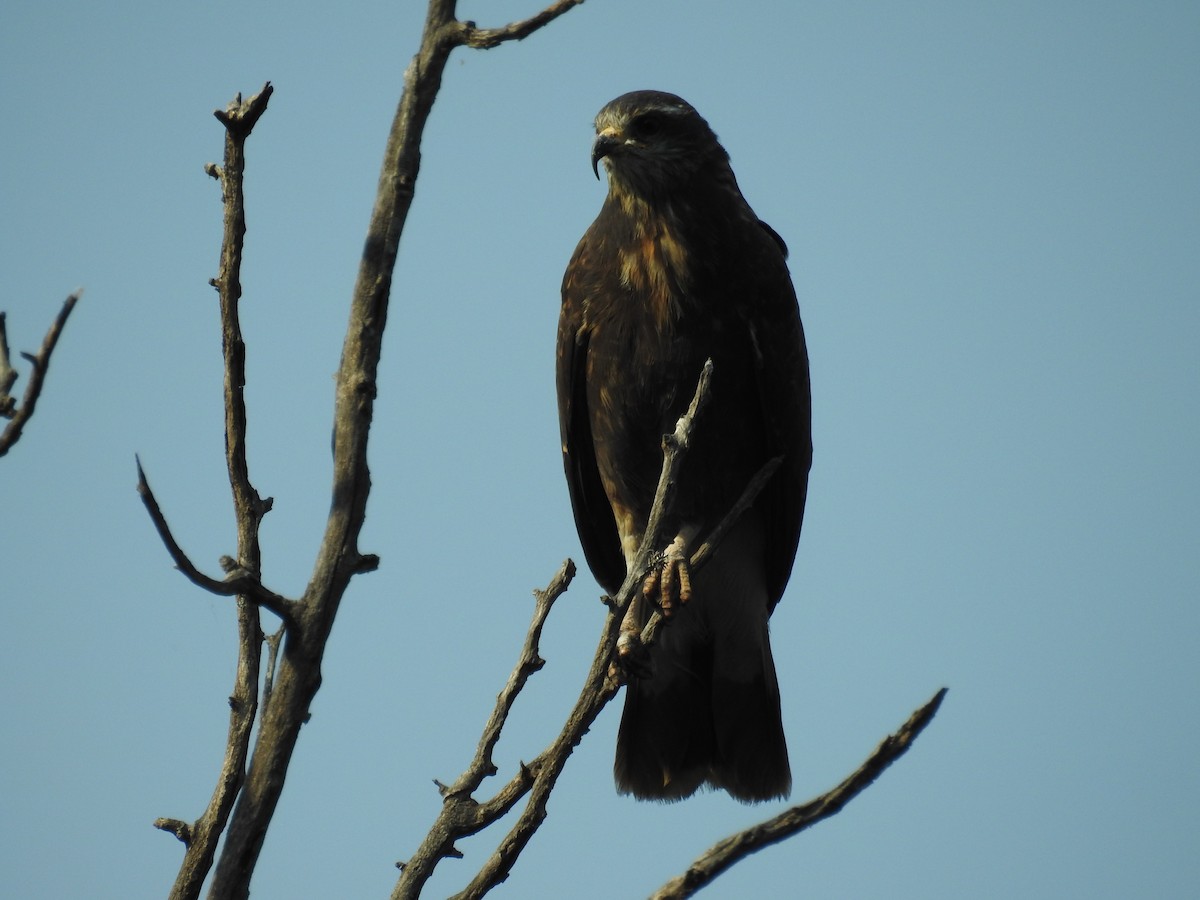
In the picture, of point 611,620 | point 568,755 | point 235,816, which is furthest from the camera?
point 611,620

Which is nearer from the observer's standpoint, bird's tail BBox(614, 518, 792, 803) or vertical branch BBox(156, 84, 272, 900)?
vertical branch BBox(156, 84, 272, 900)

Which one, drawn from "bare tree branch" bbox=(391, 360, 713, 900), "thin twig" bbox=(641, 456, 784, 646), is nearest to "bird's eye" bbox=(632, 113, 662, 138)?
"thin twig" bbox=(641, 456, 784, 646)

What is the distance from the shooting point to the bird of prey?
191 inches

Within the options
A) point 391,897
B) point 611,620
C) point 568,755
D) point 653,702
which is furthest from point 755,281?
point 391,897

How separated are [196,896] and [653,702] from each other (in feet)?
10.3

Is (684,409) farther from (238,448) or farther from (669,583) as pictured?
(238,448)

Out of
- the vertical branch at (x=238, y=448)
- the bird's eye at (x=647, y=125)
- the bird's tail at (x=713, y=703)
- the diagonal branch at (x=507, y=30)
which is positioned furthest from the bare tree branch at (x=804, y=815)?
the bird's eye at (x=647, y=125)

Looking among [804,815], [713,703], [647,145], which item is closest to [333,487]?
[804,815]

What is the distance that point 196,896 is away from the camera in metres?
2.40

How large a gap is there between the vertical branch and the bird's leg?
1.86m

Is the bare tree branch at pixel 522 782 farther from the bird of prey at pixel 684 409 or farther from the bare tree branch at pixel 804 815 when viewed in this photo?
the bird of prey at pixel 684 409

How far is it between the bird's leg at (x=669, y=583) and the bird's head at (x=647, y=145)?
4.74ft

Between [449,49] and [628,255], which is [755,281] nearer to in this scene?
[628,255]

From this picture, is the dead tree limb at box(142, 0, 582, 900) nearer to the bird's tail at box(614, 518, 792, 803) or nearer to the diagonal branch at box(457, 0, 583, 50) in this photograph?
the diagonal branch at box(457, 0, 583, 50)
